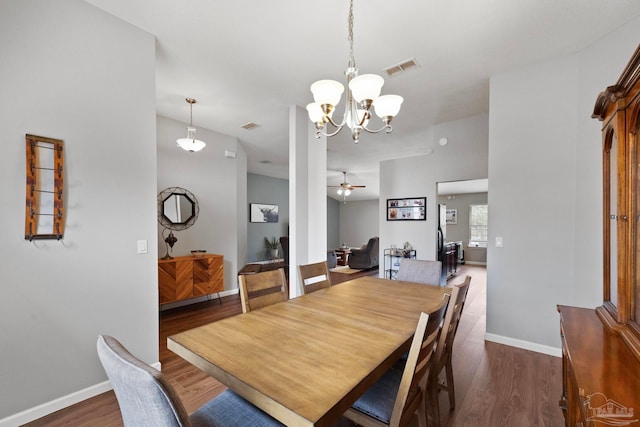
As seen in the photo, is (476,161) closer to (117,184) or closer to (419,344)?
(419,344)

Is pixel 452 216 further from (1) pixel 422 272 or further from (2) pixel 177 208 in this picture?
(2) pixel 177 208

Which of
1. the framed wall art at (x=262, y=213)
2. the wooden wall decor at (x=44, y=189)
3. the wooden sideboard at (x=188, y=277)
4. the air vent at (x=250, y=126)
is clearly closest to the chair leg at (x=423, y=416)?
the wooden wall decor at (x=44, y=189)

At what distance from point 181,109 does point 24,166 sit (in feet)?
7.88

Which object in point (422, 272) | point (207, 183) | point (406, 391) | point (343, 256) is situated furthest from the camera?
point (343, 256)

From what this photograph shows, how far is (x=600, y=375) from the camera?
970mm

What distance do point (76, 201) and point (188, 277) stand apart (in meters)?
2.25

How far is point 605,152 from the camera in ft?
4.99

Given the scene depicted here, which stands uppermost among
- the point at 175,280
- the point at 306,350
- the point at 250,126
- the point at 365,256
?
the point at 250,126

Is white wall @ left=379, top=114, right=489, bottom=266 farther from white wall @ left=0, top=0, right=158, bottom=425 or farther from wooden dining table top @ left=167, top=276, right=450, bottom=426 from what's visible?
white wall @ left=0, top=0, right=158, bottom=425

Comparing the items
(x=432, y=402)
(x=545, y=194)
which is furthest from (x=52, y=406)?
(x=545, y=194)

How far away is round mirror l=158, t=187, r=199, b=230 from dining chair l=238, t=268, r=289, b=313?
2.95 metres

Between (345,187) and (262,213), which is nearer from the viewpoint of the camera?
(345,187)

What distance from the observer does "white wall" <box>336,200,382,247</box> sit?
11031mm

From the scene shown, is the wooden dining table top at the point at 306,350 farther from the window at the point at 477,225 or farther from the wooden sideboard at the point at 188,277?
the window at the point at 477,225
